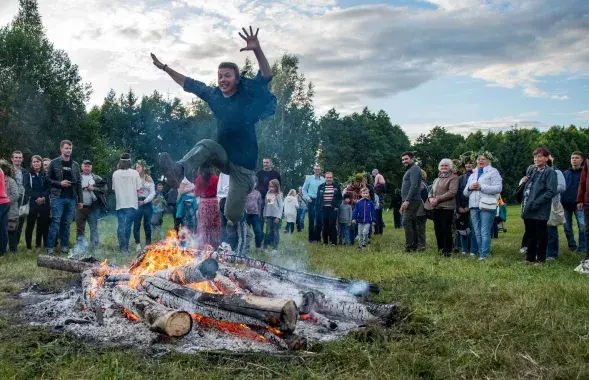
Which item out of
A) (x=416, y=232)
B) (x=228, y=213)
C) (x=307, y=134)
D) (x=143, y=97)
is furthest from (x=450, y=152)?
(x=228, y=213)

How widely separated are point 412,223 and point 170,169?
7.25 metres

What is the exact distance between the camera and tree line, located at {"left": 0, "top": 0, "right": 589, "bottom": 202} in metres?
32.8

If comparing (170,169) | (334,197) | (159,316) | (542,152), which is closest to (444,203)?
(542,152)

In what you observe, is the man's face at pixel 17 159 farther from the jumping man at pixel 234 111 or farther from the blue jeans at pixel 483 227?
the blue jeans at pixel 483 227

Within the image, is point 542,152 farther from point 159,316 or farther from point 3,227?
point 3,227

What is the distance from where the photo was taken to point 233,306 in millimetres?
4500

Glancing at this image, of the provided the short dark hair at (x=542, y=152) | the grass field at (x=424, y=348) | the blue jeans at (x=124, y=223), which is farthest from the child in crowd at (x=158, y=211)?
the short dark hair at (x=542, y=152)

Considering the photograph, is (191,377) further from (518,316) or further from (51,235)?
(51,235)

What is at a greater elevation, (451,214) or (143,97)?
(143,97)

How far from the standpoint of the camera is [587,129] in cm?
11650

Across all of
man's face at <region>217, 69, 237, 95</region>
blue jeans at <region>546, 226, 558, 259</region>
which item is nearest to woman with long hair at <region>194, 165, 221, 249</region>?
man's face at <region>217, 69, 237, 95</region>

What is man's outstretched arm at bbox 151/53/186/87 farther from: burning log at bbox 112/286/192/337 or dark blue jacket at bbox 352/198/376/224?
dark blue jacket at bbox 352/198/376/224

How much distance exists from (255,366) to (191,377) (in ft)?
1.70

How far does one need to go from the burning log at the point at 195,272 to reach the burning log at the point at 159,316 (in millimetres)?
585
